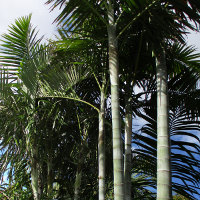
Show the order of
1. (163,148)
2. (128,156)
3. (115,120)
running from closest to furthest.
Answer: (163,148), (115,120), (128,156)

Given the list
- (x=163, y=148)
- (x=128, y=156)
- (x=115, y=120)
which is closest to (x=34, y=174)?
(x=128, y=156)

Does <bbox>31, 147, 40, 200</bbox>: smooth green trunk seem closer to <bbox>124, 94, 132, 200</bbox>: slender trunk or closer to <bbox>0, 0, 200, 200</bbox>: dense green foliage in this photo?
<bbox>0, 0, 200, 200</bbox>: dense green foliage

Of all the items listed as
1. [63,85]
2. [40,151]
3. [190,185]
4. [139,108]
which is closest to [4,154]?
[40,151]

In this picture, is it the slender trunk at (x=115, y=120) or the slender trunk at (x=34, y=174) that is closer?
the slender trunk at (x=115, y=120)

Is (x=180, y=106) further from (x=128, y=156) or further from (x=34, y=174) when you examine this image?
(x=34, y=174)

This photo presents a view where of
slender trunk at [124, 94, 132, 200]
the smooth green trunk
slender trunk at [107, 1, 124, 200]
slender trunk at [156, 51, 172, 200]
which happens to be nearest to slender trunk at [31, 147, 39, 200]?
the smooth green trunk

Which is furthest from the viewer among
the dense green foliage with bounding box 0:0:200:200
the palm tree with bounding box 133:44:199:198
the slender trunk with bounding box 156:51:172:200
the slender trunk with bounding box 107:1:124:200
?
the palm tree with bounding box 133:44:199:198

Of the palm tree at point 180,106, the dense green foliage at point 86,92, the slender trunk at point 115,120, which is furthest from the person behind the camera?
the palm tree at point 180,106

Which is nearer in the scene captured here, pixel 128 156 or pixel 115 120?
pixel 115 120

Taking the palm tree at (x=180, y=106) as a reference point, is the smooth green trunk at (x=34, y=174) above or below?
below

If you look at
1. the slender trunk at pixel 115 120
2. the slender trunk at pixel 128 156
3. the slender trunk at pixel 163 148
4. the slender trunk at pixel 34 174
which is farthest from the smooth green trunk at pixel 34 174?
the slender trunk at pixel 163 148

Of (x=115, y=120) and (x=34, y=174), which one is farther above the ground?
(x=115, y=120)

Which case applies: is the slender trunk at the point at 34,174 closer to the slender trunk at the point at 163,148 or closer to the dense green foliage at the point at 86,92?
the dense green foliage at the point at 86,92

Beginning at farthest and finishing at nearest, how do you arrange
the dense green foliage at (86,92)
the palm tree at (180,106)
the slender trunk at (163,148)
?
the palm tree at (180,106) → the dense green foliage at (86,92) → the slender trunk at (163,148)
